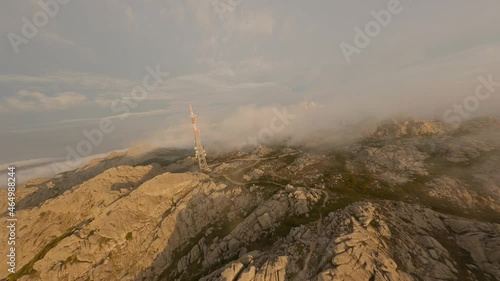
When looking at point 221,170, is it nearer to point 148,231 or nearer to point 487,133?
point 148,231

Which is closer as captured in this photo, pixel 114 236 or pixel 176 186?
pixel 114 236

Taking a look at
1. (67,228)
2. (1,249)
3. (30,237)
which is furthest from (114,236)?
(1,249)

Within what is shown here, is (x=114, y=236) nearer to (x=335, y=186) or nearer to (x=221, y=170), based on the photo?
(x=221, y=170)

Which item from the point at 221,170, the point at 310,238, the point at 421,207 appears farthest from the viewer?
the point at 221,170

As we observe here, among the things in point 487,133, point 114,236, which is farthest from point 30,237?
point 487,133

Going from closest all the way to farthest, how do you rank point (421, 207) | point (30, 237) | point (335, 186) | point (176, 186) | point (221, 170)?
1. point (421, 207)
2. point (30, 237)
3. point (335, 186)
4. point (176, 186)
5. point (221, 170)

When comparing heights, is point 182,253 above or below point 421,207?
below

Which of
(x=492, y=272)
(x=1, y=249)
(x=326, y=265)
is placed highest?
(x=326, y=265)
